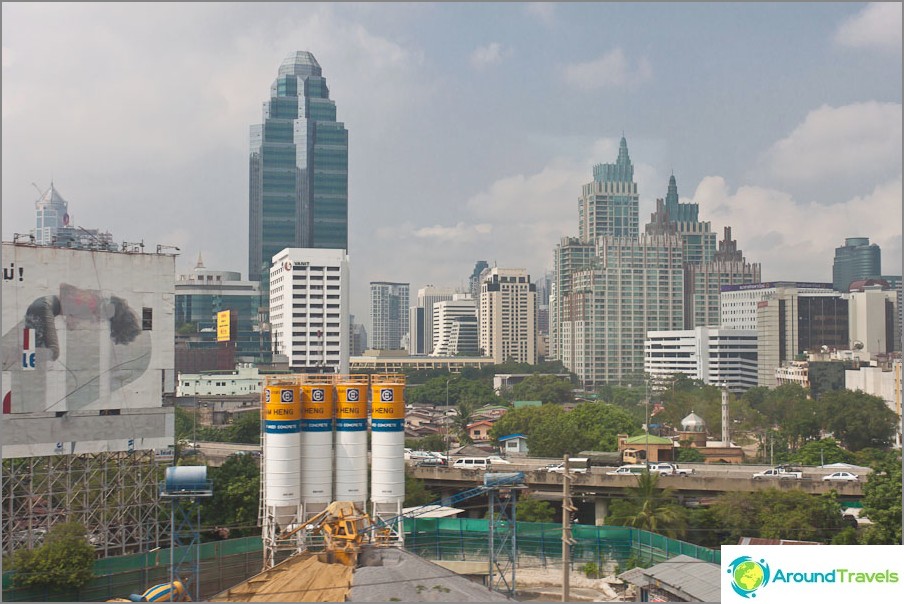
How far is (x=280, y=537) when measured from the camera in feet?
61.6

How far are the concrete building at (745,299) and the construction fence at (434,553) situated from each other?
66482 millimetres

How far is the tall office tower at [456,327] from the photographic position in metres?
125

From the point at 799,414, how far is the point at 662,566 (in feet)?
109

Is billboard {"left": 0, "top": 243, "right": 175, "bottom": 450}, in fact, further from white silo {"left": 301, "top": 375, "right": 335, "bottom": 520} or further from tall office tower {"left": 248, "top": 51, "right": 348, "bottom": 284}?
tall office tower {"left": 248, "top": 51, "right": 348, "bottom": 284}

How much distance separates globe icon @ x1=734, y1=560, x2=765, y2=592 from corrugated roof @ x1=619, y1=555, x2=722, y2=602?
384cm

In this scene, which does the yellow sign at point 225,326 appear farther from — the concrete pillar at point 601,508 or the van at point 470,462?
the concrete pillar at point 601,508

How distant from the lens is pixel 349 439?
19.6m

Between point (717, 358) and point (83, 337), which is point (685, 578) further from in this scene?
point (717, 358)

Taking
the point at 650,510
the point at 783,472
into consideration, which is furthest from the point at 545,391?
the point at 650,510

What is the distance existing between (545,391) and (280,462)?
174 feet

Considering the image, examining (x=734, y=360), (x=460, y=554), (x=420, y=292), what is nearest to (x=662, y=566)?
(x=460, y=554)

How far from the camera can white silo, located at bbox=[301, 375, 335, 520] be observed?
19219mm

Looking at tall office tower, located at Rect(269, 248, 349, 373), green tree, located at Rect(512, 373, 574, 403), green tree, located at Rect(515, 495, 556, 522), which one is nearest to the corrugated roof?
green tree, located at Rect(515, 495, 556, 522)

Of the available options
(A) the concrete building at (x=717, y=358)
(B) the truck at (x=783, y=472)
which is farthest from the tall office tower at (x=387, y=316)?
(B) the truck at (x=783, y=472)
